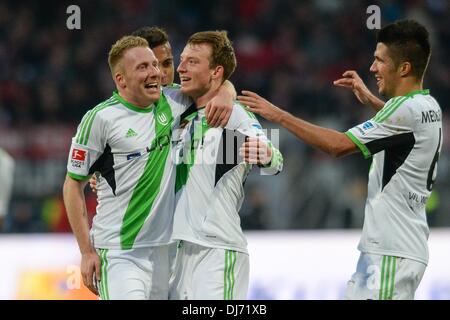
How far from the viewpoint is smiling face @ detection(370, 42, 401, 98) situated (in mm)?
5879

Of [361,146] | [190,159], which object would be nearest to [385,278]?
[361,146]

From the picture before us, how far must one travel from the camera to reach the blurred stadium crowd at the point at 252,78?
1193 cm

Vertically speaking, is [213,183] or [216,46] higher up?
[216,46]

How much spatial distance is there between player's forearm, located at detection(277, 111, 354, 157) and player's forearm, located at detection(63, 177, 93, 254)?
4.26ft

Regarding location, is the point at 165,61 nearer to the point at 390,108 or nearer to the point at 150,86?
the point at 150,86

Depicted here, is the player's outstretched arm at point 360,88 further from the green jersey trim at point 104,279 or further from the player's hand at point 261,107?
the green jersey trim at point 104,279

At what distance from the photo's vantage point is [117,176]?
602 centimetres

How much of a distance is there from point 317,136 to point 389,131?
→ 16.6 inches

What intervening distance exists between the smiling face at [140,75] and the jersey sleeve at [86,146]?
0.28 metres

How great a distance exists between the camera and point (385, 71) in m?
5.90

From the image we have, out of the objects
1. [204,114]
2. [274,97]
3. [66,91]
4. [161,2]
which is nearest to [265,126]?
[274,97]

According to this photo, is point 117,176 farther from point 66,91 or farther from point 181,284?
point 66,91

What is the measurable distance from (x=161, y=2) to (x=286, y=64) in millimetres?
2374
